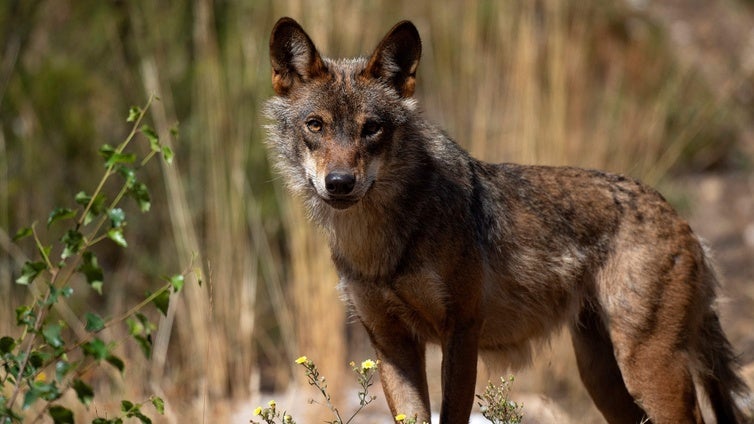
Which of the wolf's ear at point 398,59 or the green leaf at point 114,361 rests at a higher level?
the wolf's ear at point 398,59

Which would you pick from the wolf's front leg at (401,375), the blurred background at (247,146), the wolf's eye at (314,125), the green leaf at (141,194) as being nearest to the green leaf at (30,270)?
the green leaf at (141,194)

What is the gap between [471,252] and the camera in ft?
15.5

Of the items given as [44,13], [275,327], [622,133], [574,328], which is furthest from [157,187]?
[574,328]

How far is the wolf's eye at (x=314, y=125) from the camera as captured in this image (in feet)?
14.9

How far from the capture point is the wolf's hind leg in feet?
17.6

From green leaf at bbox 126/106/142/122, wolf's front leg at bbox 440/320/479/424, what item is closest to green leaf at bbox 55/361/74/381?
green leaf at bbox 126/106/142/122

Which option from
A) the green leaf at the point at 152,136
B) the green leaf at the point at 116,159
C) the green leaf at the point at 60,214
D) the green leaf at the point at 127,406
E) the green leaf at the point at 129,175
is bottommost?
the green leaf at the point at 127,406

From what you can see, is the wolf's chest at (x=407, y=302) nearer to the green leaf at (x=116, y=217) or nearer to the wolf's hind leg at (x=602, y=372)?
the wolf's hind leg at (x=602, y=372)

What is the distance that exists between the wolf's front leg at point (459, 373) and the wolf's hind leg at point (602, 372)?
0.96 meters

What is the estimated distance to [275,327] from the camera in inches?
366

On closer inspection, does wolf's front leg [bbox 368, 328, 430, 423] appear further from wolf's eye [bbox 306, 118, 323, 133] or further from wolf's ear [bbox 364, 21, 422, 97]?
wolf's ear [bbox 364, 21, 422, 97]

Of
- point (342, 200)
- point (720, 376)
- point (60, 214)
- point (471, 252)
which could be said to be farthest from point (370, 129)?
point (720, 376)

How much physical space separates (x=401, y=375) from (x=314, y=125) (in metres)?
1.25

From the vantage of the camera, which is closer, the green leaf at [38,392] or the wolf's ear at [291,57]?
the green leaf at [38,392]
